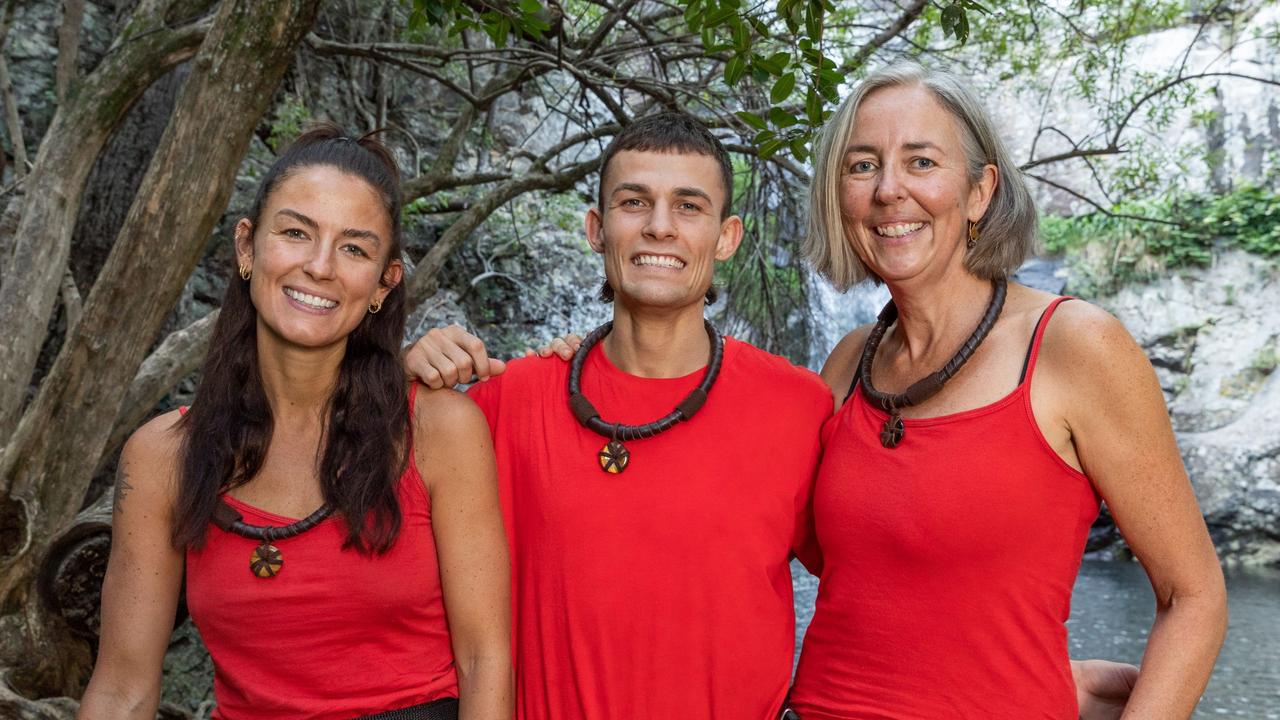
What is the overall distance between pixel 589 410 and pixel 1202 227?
1398cm

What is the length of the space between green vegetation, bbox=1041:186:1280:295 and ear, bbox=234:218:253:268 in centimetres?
1290

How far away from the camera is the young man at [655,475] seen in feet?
7.50

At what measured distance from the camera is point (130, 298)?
312cm

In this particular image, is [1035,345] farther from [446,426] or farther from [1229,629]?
[1229,629]

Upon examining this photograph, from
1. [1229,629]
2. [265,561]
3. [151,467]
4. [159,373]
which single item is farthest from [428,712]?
[1229,629]

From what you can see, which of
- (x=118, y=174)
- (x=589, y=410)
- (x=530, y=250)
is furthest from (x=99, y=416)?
(x=530, y=250)

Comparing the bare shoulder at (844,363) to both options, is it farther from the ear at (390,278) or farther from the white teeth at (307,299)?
the white teeth at (307,299)

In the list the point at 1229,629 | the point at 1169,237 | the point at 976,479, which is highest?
the point at 1169,237

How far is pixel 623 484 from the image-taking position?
2363 mm

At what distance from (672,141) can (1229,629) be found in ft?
29.2

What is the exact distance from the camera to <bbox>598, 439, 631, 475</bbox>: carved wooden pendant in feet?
7.79

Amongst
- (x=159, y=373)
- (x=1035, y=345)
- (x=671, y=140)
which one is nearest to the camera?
(x=1035, y=345)

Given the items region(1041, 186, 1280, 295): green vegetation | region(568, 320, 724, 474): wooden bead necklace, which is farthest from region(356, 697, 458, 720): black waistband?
region(1041, 186, 1280, 295): green vegetation

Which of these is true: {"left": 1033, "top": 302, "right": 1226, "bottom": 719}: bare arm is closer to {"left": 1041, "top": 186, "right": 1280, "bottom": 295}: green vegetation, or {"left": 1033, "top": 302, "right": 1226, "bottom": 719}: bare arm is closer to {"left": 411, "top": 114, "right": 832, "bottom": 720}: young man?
{"left": 411, "top": 114, "right": 832, "bottom": 720}: young man
